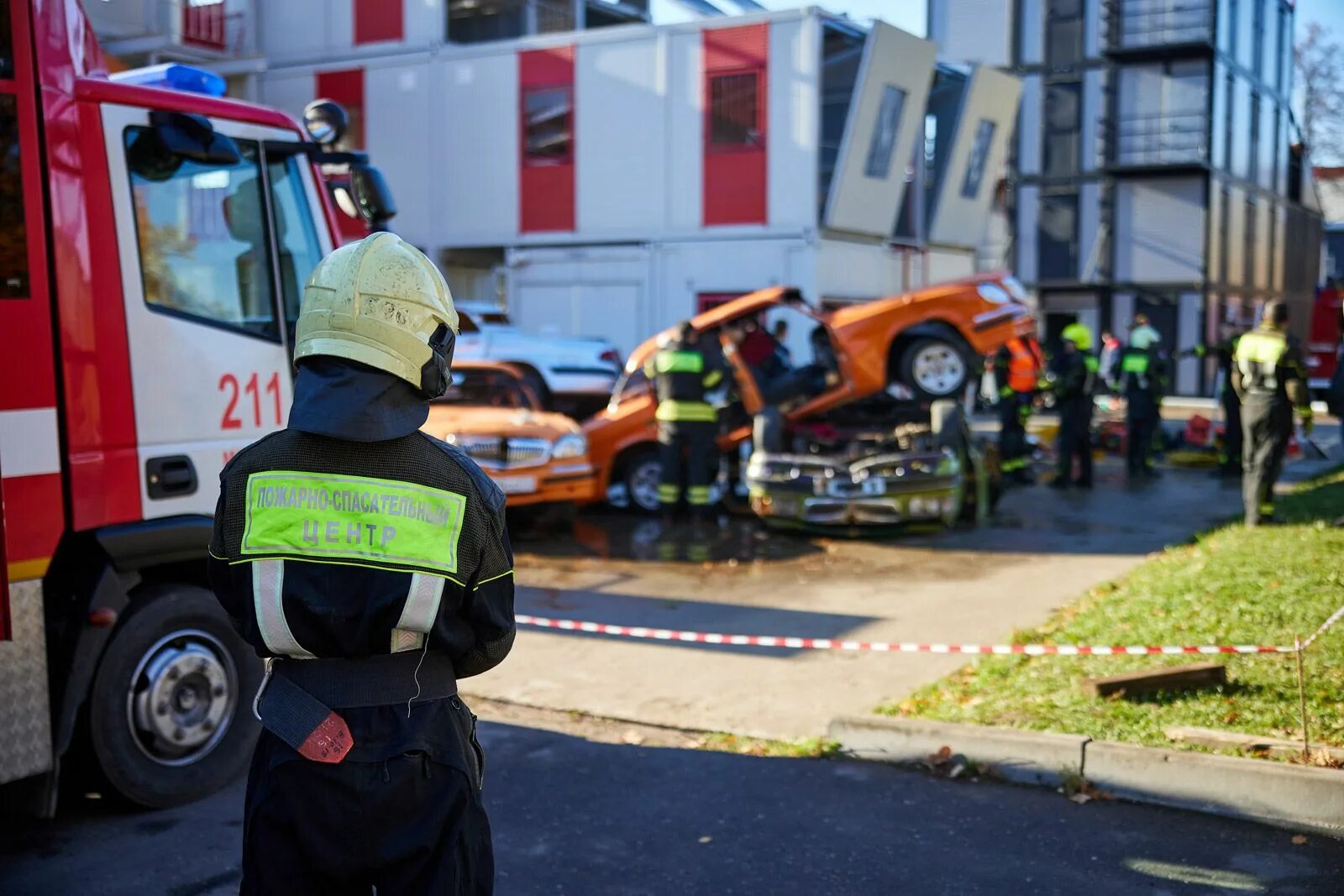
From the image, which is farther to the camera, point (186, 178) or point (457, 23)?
point (457, 23)

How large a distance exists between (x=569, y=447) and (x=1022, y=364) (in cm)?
463

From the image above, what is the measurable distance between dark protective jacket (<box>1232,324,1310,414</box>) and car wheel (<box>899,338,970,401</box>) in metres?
2.38

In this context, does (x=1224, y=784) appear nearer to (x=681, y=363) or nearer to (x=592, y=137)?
(x=681, y=363)

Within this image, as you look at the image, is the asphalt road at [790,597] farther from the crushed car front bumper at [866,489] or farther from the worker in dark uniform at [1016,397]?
the worker in dark uniform at [1016,397]

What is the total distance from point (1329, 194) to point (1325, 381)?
121 feet

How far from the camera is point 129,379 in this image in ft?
16.6

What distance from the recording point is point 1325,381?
29891 millimetres

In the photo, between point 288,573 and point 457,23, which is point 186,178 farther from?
point 457,23

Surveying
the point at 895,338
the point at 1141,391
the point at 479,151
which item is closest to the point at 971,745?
the point at 895,338

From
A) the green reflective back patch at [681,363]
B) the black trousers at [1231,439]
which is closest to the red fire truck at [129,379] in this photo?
the green reflective back patch at [681,363]

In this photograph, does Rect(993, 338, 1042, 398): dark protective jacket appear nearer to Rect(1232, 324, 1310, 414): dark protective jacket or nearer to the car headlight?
Rect(1232, 324, 1310, 414): dark protective jacket

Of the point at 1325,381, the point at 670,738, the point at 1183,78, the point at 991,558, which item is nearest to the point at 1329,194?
the point at 1183,78

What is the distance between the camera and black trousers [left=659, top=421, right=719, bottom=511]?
1258cm

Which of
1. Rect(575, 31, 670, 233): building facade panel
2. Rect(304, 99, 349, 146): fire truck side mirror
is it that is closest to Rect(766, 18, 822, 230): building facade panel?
Rect(575, 31, 670, 233): building facade panel
